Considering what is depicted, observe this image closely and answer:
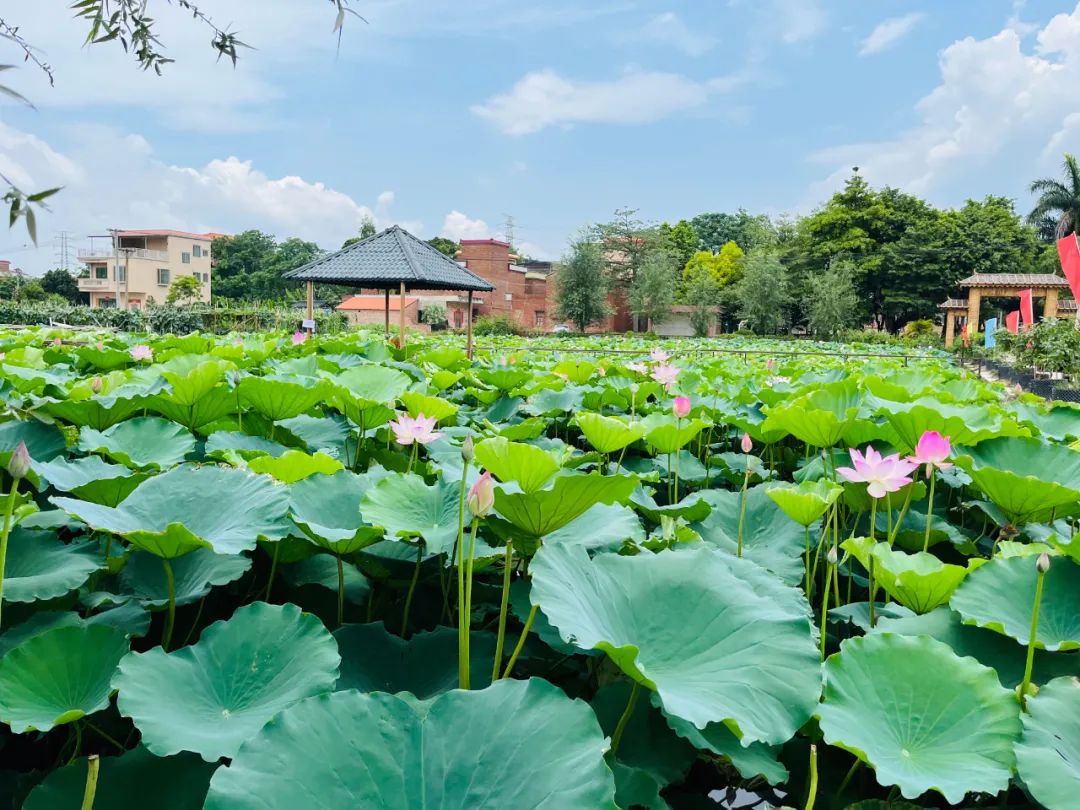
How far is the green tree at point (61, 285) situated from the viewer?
4509 centimetres

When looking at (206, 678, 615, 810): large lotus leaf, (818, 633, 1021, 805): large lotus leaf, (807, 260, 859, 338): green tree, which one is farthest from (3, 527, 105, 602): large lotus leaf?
(807, 260, 859, 338): green tree

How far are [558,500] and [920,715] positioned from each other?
368 millimetres

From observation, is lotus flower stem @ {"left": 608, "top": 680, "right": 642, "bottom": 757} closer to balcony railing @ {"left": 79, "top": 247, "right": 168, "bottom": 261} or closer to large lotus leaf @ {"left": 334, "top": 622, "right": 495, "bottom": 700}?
large lotus leaf @ {"left": 334, "top": 622, "right": 495, "bottom": 700}

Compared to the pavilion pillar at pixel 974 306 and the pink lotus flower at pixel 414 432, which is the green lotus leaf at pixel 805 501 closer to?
the pink lotus flower at pixel 414 432

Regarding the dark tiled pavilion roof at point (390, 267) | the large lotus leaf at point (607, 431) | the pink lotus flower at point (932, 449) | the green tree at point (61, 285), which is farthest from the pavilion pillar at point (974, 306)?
the green tree at point (61, 285)

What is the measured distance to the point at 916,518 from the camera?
125 cm

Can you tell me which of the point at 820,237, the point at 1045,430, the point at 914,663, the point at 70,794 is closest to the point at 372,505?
the point at 70,794

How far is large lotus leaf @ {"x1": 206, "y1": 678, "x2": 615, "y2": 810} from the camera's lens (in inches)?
17.4

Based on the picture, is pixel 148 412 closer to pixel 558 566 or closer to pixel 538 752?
pixel 558 566

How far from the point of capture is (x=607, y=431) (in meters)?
1.33

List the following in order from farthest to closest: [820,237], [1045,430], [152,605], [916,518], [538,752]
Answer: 1. [820,237]
2. [1045,430]
3. [916,518]
4. [152,605]
5. [538,752]

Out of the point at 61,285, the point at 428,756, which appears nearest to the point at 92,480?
the point at 428,756

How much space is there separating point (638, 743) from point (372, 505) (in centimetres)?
37

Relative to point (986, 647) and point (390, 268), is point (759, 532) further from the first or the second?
point (390, 268)
